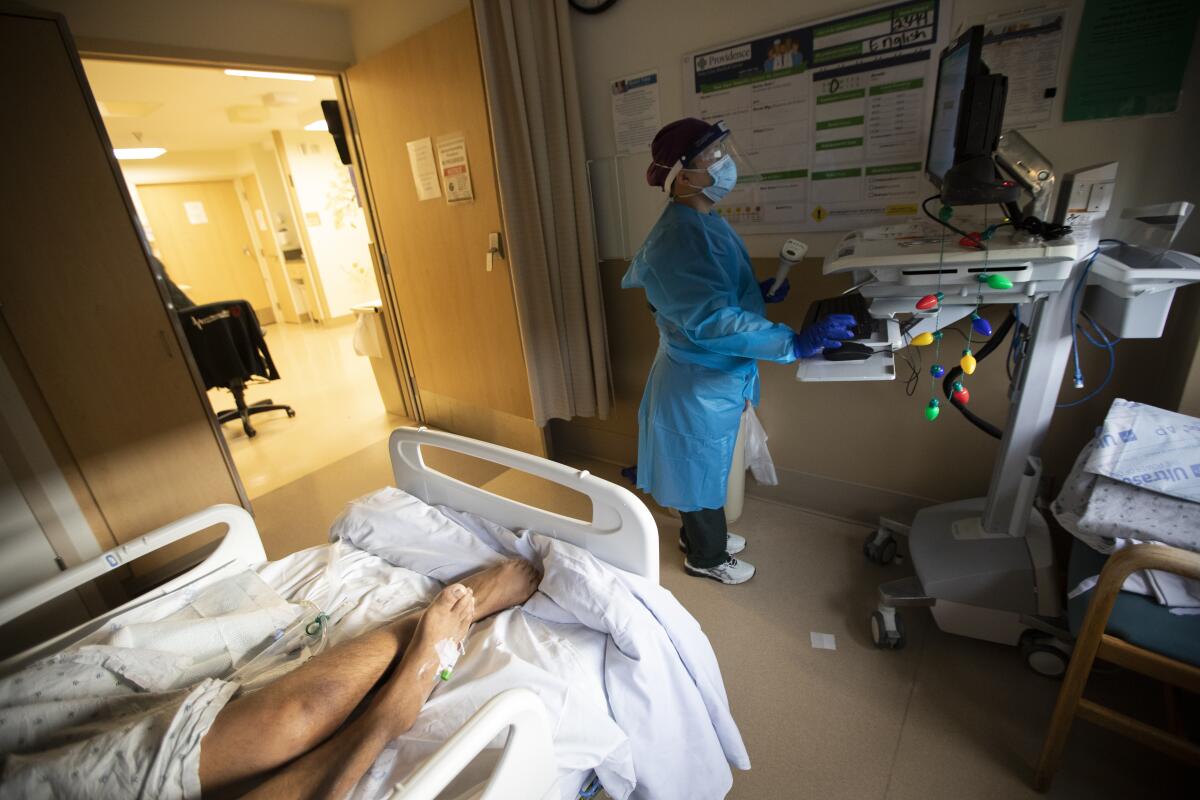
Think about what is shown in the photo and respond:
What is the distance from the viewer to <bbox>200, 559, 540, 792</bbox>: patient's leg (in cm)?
86

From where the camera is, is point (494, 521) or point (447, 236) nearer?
point (494, 521)

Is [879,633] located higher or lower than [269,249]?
lower

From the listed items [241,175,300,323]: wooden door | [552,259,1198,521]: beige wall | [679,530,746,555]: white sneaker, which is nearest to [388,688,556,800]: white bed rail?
[679,530,746,555]: white sneaker

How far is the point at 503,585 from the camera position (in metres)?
1.17

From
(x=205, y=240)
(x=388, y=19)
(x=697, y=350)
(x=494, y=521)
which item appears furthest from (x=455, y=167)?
(x=205, y=240)

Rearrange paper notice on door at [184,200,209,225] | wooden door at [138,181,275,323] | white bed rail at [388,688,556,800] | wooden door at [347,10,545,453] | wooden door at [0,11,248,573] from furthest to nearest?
paper notice on door at [184,200,209,225], wooden door at [138,181,275,323], wooden door at [347,10,545,453], wooden door at [0,11,248,573], white bed rail at [388,688,556,800]

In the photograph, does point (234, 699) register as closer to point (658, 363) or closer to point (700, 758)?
point (700, 758)

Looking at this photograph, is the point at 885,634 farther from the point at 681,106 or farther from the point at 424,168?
the point at 424,168

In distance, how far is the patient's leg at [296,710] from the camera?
863 mm

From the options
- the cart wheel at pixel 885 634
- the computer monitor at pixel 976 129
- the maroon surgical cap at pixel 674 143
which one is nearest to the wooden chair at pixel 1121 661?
the cart wheel at pixel 885 634

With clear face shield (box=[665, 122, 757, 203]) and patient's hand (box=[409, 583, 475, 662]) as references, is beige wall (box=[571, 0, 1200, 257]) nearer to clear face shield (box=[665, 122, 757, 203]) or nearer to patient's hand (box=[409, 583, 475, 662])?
clear face shield (box=[665, 122, 757, 203])

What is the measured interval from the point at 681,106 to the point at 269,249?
281 inches

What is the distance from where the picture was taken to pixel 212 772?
0.85 meters

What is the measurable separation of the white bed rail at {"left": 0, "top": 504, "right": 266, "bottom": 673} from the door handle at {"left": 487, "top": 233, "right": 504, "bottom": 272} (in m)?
1.53
